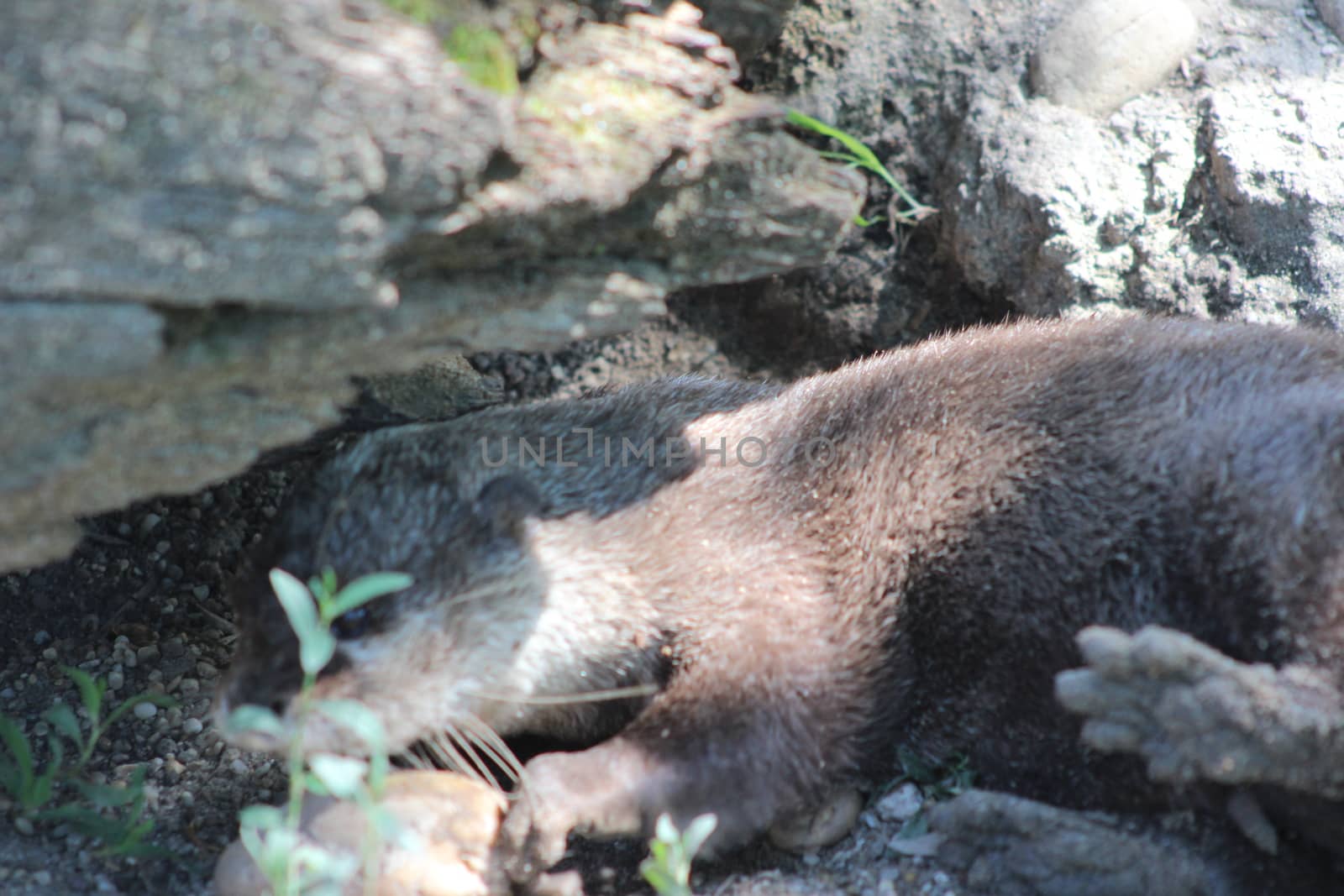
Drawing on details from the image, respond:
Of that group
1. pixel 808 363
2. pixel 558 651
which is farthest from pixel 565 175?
pixel 808 363

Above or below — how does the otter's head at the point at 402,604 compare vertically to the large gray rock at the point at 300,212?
below

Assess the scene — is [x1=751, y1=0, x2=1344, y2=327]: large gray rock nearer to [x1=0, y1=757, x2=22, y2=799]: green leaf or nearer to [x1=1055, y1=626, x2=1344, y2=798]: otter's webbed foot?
[x1=1055, y1=626, x2=1344, y2=798]: otter's webbed foot

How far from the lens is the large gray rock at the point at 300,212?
1906 millimetres

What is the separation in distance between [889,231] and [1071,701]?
97.8 inches

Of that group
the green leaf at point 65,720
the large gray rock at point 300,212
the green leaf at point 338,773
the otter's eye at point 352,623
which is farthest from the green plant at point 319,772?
the green leaf at point 65,720

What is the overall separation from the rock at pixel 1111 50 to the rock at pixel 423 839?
130 inches

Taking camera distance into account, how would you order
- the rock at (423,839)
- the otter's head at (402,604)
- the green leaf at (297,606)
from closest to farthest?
the green leaf at (297,606) → the rock at (423,839) → the otter's head at (402,604)

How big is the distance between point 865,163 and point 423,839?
9.85 ft

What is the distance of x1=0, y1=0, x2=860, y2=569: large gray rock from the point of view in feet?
6.25

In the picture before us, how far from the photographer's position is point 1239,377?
2.86m

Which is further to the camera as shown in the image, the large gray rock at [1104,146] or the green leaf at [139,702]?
the large gray rock at [1104,146]

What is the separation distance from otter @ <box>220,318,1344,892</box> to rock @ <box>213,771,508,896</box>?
0.08m

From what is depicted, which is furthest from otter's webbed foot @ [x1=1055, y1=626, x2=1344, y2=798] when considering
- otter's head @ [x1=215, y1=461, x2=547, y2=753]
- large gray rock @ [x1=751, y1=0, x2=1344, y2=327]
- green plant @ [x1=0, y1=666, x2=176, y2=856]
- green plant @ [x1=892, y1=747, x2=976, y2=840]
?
green plant @ [x1=0, y1=666, x2=176, y2=856]

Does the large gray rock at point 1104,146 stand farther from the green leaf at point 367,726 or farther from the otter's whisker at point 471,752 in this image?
the green leaf at point 367,726
